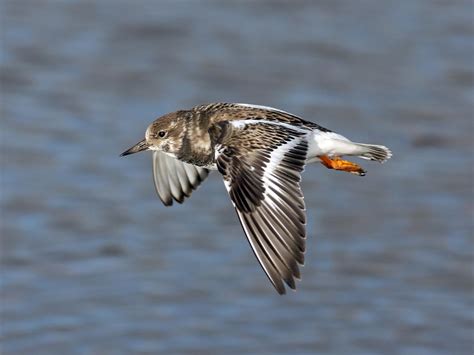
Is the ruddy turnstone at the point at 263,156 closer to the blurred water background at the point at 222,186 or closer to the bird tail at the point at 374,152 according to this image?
the bird tail at the point at 374,152

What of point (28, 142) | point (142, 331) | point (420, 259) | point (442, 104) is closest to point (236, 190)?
point (142, 331)

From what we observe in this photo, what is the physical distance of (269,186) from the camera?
5.97 m

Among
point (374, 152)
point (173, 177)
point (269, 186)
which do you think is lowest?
point (269, 186)

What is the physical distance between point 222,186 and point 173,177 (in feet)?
10.7

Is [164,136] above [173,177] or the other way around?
above

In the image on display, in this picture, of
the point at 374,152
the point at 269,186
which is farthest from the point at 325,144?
the point at 269,186

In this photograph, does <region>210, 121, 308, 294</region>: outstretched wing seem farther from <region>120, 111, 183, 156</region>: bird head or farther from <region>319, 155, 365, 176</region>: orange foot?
<region>120, 111, 183, 156</region>: bird head

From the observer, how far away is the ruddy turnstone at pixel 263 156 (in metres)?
5.68

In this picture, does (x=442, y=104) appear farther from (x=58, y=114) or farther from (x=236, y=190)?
(x=236, y=190)

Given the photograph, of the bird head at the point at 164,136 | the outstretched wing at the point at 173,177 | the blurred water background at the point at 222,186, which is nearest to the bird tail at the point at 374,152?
the bird head at the point at 164,136

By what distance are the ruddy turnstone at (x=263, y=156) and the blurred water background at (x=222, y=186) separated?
2747 millimetres

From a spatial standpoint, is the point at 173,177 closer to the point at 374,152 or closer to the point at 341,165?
the point at 341,165

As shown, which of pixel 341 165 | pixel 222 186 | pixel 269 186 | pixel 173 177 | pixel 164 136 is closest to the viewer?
pixel 269 186

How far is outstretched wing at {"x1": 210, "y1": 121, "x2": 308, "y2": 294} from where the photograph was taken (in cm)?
563
